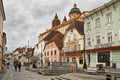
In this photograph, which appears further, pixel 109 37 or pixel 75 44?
pixel 75 44

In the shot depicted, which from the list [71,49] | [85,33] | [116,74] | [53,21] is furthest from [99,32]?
[53,21]

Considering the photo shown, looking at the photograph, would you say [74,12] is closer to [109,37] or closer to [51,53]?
[51,53]

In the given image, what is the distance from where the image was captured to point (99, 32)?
43.6m

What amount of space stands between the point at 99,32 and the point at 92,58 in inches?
199

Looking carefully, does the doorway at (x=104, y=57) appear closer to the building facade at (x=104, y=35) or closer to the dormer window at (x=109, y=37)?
the building facade at (x=104, y=35)

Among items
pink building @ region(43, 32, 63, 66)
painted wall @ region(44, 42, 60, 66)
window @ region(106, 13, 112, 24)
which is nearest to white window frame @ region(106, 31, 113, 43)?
window @ region(106, 13, 112, 24)

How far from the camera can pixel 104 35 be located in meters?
42.0

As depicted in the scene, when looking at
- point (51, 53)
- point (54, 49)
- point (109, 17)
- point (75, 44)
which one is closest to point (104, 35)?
point (109, 17)

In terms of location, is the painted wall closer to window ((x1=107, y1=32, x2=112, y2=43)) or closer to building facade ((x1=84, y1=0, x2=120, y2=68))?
building facade ((x1=84, y1=0, x2=120, y2=68))

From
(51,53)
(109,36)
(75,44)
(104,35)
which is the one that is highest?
(104,35)

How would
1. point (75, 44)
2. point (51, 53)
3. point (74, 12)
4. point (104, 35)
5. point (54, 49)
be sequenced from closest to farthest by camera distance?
point (104, 35) → point (75, 44) → point (54, 49) → point (51, 53) → point (74, 12)

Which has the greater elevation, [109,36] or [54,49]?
[109,36]

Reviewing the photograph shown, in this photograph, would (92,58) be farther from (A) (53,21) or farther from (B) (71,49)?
(A) (53,21)

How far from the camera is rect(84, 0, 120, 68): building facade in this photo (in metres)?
38.5
